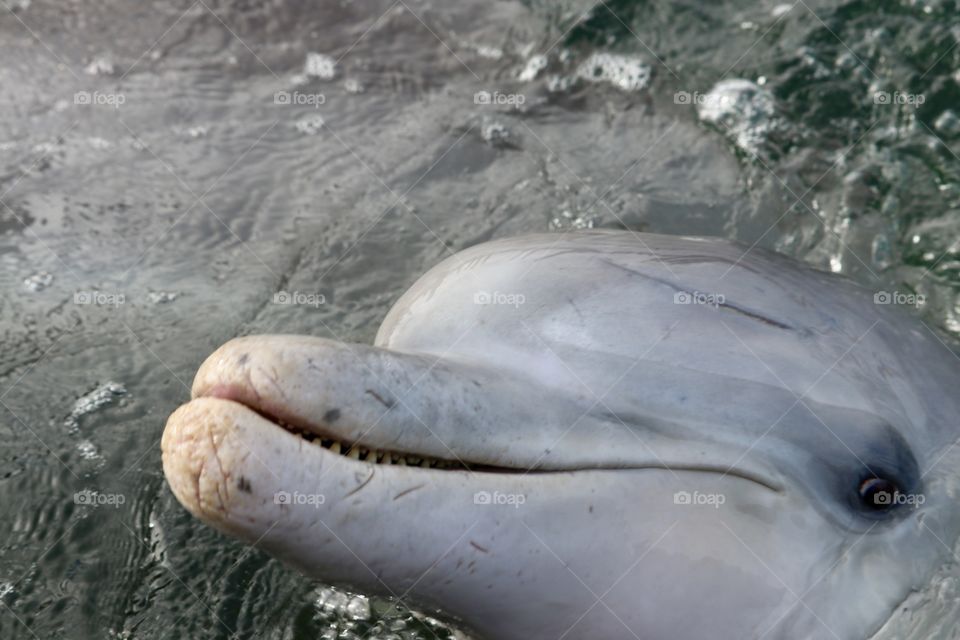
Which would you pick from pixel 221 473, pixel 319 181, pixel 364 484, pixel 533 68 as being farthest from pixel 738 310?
pixel 533 68

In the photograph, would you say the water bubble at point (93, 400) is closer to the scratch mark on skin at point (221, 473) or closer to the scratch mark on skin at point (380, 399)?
the scratch mark on skin at point (221, 473)

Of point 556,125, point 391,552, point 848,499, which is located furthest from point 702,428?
point 556,125

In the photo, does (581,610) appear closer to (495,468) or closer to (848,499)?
(495,468)

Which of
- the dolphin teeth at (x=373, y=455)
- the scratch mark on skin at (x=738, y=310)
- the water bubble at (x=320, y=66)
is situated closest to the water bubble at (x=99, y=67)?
the water bubble at (x=320, y=66)

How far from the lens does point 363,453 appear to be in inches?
121

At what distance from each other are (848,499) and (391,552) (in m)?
1.48

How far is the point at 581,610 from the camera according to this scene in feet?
10.8

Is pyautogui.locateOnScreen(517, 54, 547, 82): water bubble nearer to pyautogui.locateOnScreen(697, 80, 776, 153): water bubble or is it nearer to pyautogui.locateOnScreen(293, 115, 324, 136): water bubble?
pyautogui.locateOnScreen(697, 80, 776, 153): water bubble

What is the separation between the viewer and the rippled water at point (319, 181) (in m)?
4.67

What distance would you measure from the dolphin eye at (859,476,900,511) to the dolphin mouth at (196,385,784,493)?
2.23ft

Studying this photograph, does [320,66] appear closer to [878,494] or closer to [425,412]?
[425,412]

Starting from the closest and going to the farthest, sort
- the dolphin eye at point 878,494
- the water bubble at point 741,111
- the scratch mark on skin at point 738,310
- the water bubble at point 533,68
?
the dolphin eye at point 878,494 → the scratch mark on skin at point 738,310 → the water bubble at point 741,111 → the water bubble at point 533,68

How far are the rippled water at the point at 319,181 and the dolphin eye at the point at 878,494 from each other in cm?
183

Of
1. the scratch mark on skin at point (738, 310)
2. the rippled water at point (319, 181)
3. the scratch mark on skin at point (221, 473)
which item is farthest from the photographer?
the rippled water at point (319, 181)
